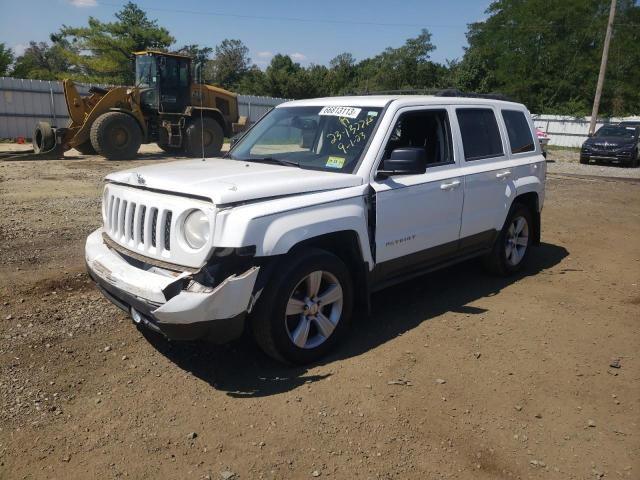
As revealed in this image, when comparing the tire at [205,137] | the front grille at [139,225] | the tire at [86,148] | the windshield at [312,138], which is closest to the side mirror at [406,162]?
the windshield at [312,138]

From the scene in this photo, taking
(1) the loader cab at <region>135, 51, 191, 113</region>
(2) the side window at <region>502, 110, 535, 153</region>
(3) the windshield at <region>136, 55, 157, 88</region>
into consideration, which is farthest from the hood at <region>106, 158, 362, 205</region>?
(3) the windshield at <region>136, 55, 157, 88</region>

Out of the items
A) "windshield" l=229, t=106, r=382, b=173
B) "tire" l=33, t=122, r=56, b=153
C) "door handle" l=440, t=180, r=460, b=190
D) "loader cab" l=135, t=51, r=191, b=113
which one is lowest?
"tire" l=33, t=122, r=56, b=153

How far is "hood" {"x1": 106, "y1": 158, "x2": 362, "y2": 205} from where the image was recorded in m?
3.38

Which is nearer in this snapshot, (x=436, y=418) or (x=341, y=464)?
(x=341, y=464)

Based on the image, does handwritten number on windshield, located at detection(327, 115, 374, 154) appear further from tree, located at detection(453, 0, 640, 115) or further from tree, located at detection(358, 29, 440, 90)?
tree, located at detection(358, 29, 440, 90)

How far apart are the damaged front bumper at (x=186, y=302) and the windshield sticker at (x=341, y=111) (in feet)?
5.95

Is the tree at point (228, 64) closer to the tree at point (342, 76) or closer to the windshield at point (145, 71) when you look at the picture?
the tree at point (342, 76)

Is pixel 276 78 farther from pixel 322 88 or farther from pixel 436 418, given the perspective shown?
pixel 436 418

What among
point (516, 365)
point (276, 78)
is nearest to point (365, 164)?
point (516, 365)

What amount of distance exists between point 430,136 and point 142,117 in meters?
13.2

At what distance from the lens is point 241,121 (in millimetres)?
20250

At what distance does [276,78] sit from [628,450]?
167 ft

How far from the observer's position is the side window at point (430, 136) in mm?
4730

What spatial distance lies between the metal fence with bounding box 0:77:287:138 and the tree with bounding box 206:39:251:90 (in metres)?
46.7
